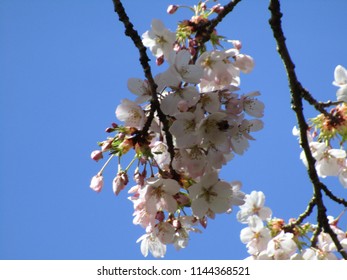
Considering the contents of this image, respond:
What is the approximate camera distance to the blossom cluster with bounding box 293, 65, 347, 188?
3.13m

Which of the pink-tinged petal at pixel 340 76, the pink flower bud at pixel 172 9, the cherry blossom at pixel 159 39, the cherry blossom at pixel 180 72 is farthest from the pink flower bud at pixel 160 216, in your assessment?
the pink flower bud at pixel 172 9

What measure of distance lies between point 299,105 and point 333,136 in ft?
1.30

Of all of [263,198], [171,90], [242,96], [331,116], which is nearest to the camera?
[171,90]

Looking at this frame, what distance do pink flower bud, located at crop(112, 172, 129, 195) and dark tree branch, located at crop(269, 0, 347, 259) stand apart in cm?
120

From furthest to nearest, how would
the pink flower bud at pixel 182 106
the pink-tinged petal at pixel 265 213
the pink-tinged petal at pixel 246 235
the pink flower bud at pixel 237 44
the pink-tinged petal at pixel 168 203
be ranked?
the pink-tinged petal at pixel 265 213
the pink-tinged petal at pixel 246 235
the pink flower bud at pixel 237 44
the pink-tinged petal at pixel 168 203
the pink flower bud at pixel 182 106

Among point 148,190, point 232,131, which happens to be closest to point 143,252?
point 148,190

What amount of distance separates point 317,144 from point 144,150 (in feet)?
4.69

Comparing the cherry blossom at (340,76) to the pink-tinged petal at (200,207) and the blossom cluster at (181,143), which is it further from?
the pink-tinged petal at (200,207)

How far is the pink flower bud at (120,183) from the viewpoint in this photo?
2.75 meters

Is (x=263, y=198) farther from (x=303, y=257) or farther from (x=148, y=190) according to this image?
(x=148, y=190)

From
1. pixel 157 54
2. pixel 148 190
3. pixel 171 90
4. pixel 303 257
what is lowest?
pixel 303 257

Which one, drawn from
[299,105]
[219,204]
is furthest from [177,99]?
[299,105]

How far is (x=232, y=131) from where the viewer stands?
2.59 meters

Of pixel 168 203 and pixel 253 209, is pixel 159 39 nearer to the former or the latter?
pixel 168 203
